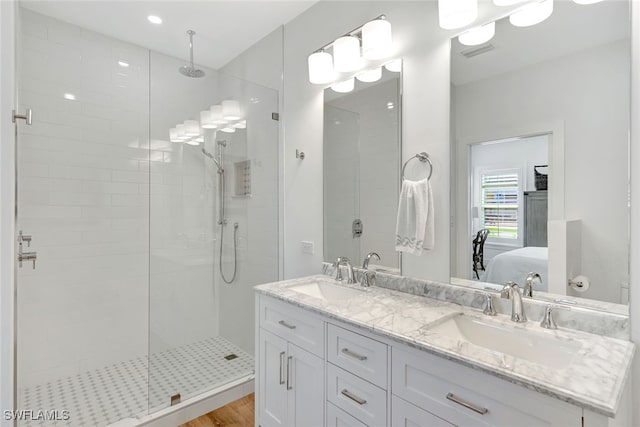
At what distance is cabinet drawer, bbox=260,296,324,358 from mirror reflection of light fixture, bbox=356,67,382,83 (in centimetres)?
135

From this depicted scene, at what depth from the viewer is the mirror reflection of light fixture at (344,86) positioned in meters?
1.97

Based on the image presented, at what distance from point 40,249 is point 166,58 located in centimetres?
176

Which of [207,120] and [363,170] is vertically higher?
[207,120]

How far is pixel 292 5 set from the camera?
7.21 feet

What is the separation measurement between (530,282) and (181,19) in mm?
2709

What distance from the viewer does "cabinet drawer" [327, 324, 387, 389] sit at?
1.13 m

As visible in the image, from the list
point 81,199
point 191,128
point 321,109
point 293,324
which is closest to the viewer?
point 293,324

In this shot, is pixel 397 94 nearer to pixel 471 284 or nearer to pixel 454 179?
pixel 454 179

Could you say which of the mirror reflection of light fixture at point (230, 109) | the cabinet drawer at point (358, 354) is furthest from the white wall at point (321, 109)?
the cabinet drawer at point (358, 354)

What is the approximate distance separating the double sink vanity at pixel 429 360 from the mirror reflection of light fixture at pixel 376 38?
1231 mm

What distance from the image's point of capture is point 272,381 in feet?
5.44

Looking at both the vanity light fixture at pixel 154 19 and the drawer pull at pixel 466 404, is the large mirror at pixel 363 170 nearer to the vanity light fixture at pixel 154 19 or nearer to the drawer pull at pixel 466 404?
the drawer pull at pixel 466 404

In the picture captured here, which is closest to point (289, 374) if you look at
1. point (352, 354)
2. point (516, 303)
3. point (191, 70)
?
point (352, 354)

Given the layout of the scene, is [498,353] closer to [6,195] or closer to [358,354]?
[358,354]
